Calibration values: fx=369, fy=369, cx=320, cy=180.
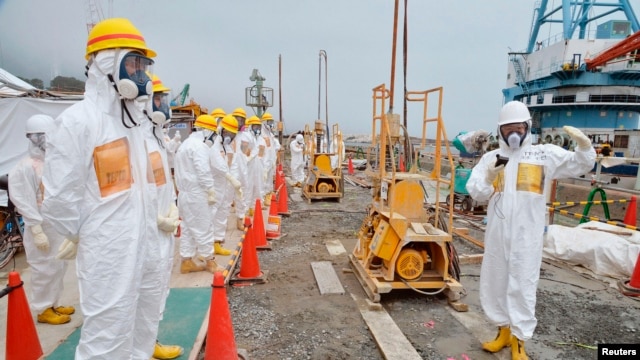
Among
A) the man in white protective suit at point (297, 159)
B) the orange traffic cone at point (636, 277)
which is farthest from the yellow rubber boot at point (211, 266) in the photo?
the man in white protective suit at point (297, 159)

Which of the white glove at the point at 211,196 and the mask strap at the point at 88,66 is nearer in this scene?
the mask strap at the point at 88,66

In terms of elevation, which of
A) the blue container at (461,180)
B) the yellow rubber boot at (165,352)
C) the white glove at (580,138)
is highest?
the white glove at (580,138)

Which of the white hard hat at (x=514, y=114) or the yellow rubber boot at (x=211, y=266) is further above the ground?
the white hard hat at (x=514, y=114)

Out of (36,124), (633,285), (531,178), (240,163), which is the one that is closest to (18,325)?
(36,124)

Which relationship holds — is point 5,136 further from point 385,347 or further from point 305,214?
point 385,347

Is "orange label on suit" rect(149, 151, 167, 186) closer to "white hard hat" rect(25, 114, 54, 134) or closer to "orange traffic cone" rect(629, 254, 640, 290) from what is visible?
"white hard hat" rect(25, 114, 54, 134)

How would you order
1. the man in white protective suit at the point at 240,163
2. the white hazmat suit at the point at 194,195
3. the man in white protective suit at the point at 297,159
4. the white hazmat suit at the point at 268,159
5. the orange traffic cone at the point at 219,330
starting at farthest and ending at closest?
the man in white protective suit at the point at 297,159 → the white hazmat suit at the point at 268,159 → the man in white protective suit at the point at 240,163 → the white hazmat suit at the point at 194,195 → the orange traffic cone at the point at 219,330

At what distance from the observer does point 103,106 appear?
7.23ft

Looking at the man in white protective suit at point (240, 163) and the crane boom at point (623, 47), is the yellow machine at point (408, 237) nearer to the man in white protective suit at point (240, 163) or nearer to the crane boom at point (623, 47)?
the man in white protective suit at point (240, 163)

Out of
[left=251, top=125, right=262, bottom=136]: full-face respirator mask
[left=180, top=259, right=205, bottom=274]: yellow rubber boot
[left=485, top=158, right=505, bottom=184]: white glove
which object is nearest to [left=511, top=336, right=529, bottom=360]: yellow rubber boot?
[left=485, top=158, right=505, bottom=184]: white glove

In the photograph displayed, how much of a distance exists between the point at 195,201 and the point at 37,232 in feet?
6.44

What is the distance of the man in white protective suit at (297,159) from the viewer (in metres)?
14.5

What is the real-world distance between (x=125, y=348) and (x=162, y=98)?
2.32 metres

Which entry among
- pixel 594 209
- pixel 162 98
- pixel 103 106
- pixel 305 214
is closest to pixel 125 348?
pixel 103 106
